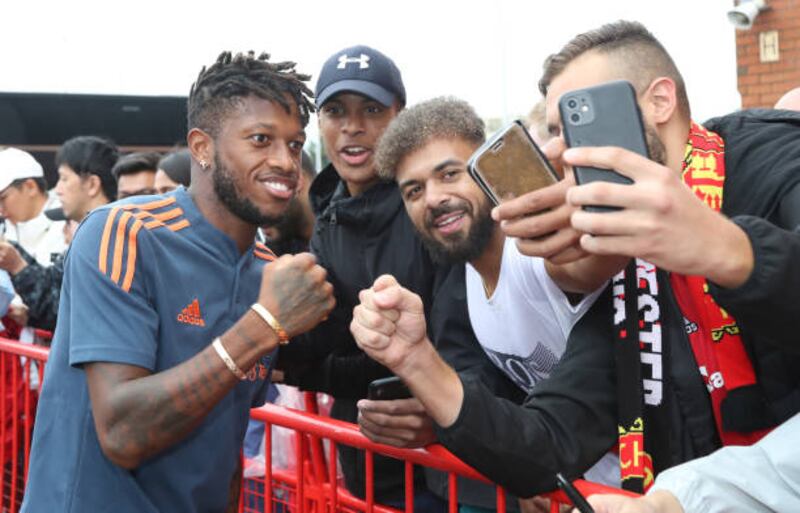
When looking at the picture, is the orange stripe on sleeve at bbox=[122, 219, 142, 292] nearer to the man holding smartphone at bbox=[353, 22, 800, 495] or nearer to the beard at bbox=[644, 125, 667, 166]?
the man holding smartphone at bbox=[353, 22, 800, 495]

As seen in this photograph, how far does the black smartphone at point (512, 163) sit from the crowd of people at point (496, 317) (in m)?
0.10

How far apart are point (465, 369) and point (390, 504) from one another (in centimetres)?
80

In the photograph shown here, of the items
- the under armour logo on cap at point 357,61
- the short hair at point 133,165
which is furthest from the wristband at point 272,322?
the short hair at point 133,165

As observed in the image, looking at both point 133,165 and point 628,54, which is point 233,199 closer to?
point 628,54

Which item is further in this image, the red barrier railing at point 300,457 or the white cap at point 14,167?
the white cap at point 14,167

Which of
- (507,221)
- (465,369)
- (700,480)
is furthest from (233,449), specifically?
(700,480)

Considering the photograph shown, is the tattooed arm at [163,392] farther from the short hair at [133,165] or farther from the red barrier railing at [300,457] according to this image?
the short hair at [133,165]

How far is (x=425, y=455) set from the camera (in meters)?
2.30

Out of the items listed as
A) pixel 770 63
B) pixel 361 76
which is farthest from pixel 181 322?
pixel 770 63

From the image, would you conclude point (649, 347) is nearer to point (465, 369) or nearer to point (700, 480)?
point (700, 480)

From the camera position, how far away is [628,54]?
91.4 inches

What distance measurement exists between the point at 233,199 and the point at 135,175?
11.1 feet

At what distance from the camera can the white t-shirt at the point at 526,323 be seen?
2.43m

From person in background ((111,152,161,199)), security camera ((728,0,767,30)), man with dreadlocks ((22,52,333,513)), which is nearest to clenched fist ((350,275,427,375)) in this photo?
man with dreadlocks ((22,52,333,513))
